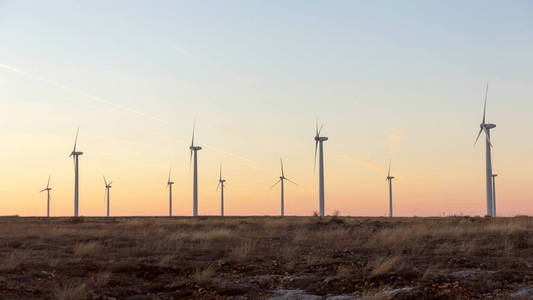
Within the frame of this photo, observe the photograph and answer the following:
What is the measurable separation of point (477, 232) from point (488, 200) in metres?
37.3

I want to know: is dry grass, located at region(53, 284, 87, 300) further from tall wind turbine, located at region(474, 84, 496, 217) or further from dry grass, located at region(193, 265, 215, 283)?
tall wind turbine, located at region(474, 84, 496, 217)

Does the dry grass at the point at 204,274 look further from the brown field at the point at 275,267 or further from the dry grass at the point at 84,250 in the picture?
the dry grass at the point at 84,250

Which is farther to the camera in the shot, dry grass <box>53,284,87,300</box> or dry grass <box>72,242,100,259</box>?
dry grass <box>72,242,100,259</box>

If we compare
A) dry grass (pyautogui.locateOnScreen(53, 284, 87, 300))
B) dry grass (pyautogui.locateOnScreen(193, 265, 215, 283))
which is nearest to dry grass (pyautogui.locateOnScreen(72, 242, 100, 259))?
dry grass (pyautogui.locateOnScreen(193, 265, 215, 283))

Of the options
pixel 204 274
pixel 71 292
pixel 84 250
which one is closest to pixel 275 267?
pixel 204 274

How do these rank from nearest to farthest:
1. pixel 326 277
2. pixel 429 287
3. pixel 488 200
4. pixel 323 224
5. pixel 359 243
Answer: pixel 429 287 < pixel 326 277 < pixel 359 243 < pixel 323 224 < pixel 488 200

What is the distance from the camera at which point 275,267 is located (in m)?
25.9

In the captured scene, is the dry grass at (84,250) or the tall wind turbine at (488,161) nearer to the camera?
the dry grass at (84,250)

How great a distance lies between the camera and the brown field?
68.6ft

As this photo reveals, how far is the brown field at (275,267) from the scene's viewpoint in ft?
68.6

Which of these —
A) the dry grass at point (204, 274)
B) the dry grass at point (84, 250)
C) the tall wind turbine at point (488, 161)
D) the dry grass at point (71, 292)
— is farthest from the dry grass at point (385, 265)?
the tall wind turbine at point (488, 161)

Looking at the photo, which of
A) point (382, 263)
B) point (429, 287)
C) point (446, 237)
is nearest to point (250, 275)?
point (382, 263)

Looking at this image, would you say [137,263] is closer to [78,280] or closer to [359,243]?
[78,280]

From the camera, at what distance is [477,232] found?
37250mm
